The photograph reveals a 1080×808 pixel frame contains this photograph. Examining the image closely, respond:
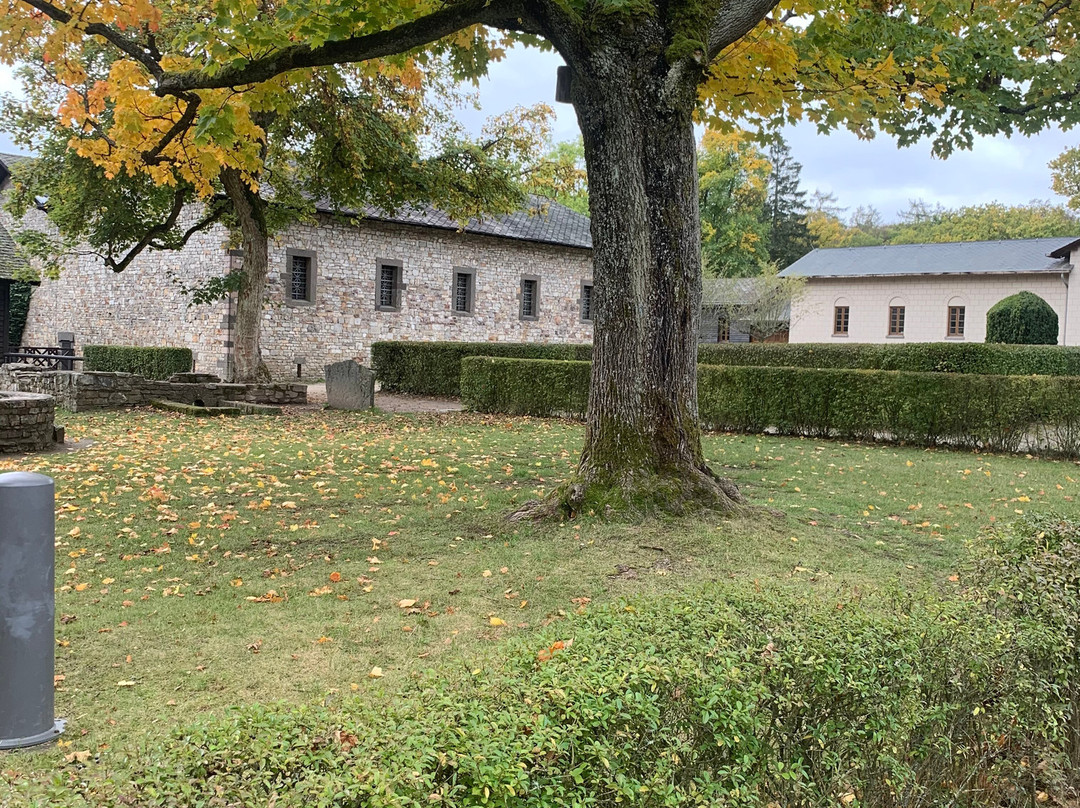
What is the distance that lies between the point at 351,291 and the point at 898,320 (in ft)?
89.0

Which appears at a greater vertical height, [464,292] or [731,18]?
[731,18]

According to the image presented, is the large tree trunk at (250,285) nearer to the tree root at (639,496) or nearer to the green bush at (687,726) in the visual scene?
the tree root at (639,496)

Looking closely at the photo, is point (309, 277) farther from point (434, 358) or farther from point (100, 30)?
point (100, 30)

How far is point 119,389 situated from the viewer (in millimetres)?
16375

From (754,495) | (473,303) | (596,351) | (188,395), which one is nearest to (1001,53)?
(754,495)

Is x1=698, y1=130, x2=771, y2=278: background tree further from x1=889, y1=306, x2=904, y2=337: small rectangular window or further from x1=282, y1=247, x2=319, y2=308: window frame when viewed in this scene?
x1=282, y1=247, x2=319, y2=308: window frame

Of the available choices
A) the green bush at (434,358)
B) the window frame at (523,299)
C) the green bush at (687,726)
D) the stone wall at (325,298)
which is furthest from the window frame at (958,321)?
the green bush at (687,726)

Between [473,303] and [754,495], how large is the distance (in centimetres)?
2214

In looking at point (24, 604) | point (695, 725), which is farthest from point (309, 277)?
point (695, 725)

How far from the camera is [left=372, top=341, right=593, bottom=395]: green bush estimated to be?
21.9 metres

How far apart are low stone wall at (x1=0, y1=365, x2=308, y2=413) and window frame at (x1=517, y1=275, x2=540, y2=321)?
1411cm

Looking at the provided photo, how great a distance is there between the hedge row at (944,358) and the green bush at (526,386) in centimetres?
475

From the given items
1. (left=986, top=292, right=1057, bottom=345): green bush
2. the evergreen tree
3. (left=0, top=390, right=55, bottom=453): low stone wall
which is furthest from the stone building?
the evergreen tree

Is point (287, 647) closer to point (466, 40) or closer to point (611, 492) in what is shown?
point (611, 492)
